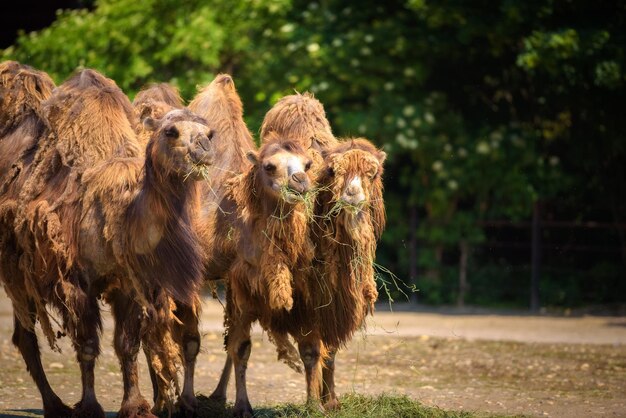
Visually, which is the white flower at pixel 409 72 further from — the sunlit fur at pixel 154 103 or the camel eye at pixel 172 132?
the camel eye at pixel 172 132

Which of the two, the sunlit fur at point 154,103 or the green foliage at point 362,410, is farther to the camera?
the sunlit fur at point 154,103

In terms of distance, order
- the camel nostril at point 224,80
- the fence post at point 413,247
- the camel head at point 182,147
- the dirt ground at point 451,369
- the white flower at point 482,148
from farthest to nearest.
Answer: the fence post at point 413,247, the white flower at point 482,148, the camel nostril at point 224,80, the dirt ground at point 451,369, the camel head at point 182,147

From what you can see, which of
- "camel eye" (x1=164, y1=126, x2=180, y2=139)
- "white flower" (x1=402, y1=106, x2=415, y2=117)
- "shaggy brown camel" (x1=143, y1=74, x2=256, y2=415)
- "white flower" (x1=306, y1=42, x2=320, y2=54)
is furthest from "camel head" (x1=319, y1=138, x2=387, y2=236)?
"white flower" (x1=306, y1=42, x2=320, y2=54)

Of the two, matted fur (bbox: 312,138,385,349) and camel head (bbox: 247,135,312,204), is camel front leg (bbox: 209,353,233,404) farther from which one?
camel head (bbox: 247,135,312,204)

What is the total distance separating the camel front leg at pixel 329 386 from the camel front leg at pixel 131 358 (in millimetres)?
1293

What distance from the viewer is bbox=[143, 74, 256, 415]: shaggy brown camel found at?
723cm

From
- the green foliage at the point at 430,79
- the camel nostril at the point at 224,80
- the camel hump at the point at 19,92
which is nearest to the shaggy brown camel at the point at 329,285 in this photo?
the camel nostril at the point at 224,80

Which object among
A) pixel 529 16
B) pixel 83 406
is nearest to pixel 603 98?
pixel 529 16

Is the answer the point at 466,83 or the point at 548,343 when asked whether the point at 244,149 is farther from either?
the point at 466,83

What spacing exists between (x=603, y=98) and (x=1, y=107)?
8.59 meters

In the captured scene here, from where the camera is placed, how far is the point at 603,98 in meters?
13.9

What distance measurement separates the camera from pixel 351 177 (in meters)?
6.75

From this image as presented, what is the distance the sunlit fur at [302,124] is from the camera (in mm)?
7531

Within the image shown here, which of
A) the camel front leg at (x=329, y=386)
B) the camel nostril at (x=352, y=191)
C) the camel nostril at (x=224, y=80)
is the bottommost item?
the camel front leg at (x=329, y=386)
